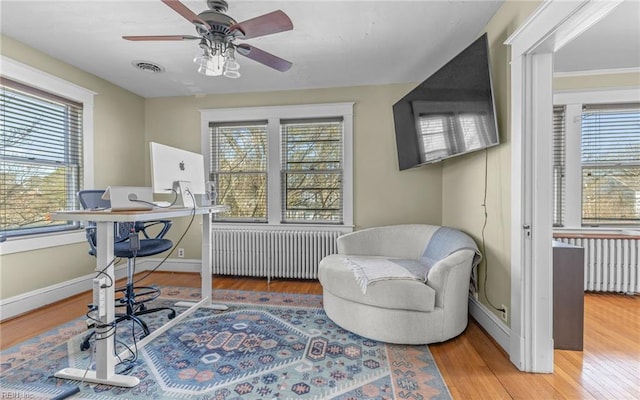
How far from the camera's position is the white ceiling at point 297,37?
6.51 feet

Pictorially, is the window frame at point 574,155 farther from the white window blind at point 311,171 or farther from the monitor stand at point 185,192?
the monitor stand at point 185,192

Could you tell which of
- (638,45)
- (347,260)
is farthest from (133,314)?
(638,45)

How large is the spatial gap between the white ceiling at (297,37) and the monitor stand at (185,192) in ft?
4.23

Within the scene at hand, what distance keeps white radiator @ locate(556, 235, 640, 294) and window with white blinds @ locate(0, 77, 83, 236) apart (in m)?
5.34

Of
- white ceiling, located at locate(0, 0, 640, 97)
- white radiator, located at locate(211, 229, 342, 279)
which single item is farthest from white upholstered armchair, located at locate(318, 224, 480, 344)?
white ceiling, located at locate(0, 0, 640, 97)

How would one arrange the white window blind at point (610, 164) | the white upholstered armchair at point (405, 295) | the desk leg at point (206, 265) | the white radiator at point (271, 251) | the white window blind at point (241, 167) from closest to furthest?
the white upholstered armchair at point (405, 295) < the desk leg at point (206, 265) < the white window blind at point (610, 164) < the white radiator at point (271, 251) < the white window blind at point (241, 167)

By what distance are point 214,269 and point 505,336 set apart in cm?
318

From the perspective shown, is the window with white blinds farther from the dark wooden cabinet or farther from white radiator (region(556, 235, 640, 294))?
white radiator (region(556, 235, 640, 294))

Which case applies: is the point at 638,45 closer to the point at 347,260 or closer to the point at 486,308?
the point at 486,308

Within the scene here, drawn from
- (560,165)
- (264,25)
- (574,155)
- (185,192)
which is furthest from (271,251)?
(574,155)

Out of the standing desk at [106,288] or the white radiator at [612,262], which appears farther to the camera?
the white radiator at [612,262]

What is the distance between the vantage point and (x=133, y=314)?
7.38 feet

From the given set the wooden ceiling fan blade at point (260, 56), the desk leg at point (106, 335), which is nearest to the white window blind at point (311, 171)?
the wooden ceiling fan blade at point (260, 56)

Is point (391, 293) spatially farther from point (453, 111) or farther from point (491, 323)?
point (453, 111)
